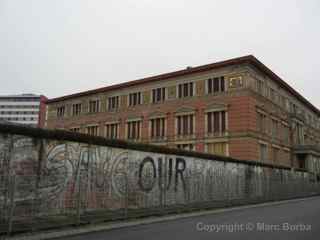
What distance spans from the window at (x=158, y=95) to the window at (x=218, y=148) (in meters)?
8.72

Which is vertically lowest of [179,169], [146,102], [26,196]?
[26,196]

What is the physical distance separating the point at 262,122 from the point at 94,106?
24001 millimetres

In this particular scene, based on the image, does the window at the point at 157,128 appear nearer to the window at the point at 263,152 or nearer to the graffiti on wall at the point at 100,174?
the window at the point at 263,152

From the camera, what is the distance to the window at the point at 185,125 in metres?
39.7

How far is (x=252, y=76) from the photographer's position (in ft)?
122

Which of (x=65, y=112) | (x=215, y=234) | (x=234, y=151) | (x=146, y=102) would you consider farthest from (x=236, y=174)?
(x=65, y=112)

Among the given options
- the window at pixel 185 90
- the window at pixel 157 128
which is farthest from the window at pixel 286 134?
the window at pixel 157 128

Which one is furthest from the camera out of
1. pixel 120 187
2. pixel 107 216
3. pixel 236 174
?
pixel 236 174

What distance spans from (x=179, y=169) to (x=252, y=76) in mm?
21718

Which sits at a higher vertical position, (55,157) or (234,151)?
(234,151)

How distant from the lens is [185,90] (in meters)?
40.8

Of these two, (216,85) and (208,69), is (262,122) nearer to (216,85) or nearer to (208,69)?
(216,85)

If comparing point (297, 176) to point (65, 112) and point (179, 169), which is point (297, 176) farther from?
point (65, 112)

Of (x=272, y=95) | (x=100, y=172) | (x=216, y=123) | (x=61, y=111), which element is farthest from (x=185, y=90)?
(x=100, y=172)
